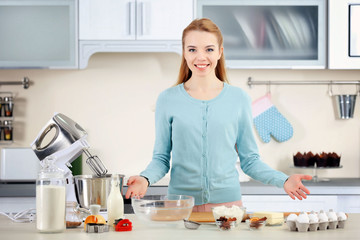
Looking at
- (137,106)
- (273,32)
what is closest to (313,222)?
(273,32)

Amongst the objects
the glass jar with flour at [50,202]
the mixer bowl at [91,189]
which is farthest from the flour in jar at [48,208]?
the mixer bowl at [91,189]

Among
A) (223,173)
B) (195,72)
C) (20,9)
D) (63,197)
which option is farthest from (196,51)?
(20,9)

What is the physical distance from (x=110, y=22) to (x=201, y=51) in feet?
4.52

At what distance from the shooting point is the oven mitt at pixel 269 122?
3457 millimetres

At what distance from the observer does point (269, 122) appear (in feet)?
11.4

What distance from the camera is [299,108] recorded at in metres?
3.51

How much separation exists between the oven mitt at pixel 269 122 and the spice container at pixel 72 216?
2.03 m

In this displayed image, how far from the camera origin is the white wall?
349 cm

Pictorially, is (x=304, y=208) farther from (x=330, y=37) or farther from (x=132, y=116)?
(x=132, y=116)

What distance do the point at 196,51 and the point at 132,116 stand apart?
1657 mm

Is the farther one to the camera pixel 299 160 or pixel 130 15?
pixel 299 160

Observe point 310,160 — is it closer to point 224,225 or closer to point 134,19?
point 134,19

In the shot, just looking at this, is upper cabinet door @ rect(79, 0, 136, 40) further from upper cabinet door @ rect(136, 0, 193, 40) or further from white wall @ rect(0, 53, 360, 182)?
white wall @ rect(0, 53, 360, 182)

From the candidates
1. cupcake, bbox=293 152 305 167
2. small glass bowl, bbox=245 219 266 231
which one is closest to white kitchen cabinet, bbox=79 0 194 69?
cupcake, bbox=293 152 305 167
